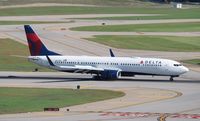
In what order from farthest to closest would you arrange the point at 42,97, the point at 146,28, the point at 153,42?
1. the point at 146,28
2. the point at 153,42
3. the point at 42,97

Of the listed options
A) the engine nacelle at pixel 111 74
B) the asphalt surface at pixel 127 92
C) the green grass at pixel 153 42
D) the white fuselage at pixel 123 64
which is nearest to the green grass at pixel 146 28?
the green grass at pixel 153 42

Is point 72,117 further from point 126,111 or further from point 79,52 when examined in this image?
point 79,52

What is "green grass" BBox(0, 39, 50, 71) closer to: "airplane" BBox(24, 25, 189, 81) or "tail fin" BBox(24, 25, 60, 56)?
"tail fin" BBox(24, 25, 60, 56)

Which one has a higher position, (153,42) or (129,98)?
→ (153,42)

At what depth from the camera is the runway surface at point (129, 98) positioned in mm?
61281

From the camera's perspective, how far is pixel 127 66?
96.9 m

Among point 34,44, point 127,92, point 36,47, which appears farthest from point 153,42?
point 127,92

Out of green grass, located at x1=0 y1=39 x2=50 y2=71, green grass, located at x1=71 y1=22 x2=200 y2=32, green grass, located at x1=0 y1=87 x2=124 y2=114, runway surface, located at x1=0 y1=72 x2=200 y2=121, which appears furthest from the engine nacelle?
green grass, located at x1=71 y1=22 x2=200 y2=32

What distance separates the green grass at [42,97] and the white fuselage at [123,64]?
14374mm

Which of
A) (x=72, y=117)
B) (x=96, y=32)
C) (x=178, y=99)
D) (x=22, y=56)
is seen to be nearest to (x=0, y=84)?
(x=178, y=99)

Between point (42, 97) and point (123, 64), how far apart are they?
2306 centimetres

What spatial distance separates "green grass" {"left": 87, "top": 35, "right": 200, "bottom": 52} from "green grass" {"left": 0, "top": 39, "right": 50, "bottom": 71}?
18.6 metres

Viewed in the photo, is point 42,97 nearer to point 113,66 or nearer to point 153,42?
point 113,66

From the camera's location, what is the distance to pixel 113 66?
320 ft
